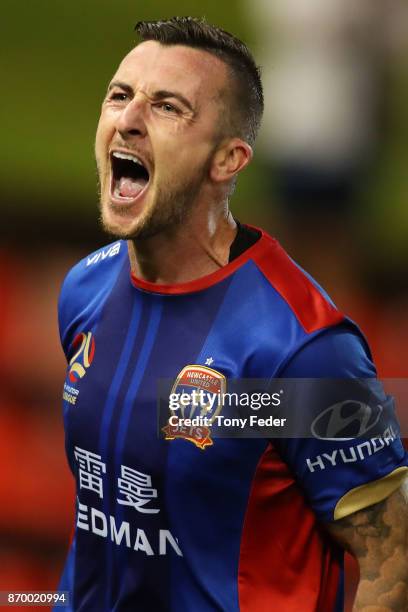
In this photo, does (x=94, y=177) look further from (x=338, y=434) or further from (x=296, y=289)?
(x=338, y=434)

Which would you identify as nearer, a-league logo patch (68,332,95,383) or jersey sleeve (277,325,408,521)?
jersey sleeve (277,325,408,521)

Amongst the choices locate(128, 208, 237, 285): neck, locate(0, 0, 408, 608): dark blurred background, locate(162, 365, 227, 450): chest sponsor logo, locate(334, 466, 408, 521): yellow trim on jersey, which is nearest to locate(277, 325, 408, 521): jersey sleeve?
locate(334, 466, 408, 521): yellow trim on jersey

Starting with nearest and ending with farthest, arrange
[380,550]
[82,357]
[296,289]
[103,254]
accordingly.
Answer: [380,550]
[296,289]
[82,357]
[103,254]

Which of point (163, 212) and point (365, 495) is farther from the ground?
point (163, 212)

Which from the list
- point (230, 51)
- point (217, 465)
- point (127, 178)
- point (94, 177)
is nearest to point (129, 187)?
point (127, 178)

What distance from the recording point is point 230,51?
81.9 inches

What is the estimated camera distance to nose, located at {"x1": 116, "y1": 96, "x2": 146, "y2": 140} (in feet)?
6.57

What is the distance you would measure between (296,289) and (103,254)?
50 cm

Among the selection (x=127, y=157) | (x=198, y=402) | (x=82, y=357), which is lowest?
(x=198, y=402)

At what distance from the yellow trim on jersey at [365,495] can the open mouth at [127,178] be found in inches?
25.9

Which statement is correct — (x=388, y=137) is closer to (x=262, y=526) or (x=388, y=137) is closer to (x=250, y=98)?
(x=250, y=98)


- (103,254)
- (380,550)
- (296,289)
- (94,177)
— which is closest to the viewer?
(380,550)

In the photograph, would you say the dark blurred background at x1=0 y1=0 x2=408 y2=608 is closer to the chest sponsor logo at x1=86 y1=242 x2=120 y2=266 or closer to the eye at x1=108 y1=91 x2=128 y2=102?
the chest sponsor logo at x1=86 y1=242 x2=120 y2=266

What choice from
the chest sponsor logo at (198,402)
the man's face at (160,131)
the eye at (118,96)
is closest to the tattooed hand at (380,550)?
the chest sponsor logo at (198,402)
